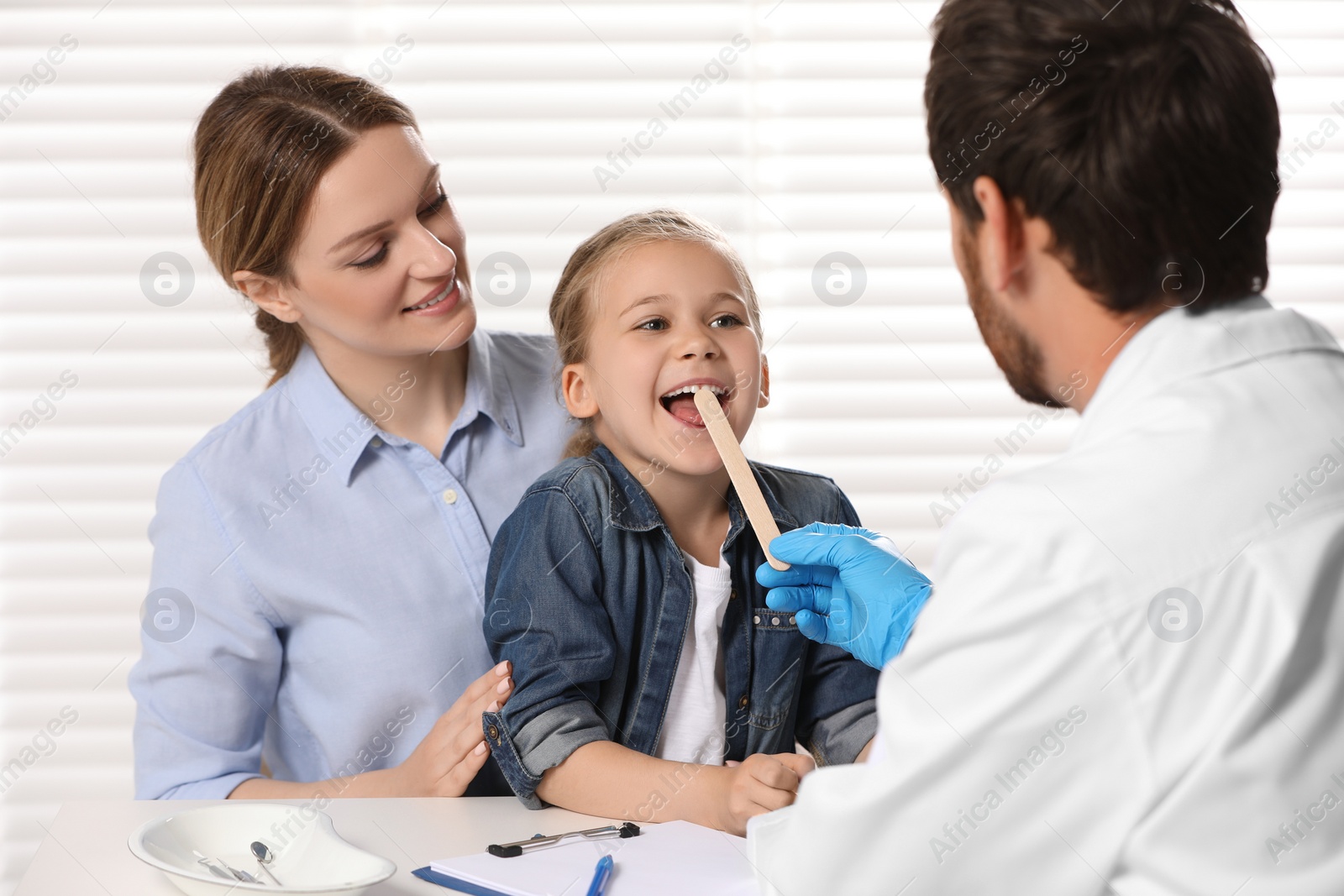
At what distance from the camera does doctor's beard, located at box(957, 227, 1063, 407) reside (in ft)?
3.01

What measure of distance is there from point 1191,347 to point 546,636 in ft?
2.49

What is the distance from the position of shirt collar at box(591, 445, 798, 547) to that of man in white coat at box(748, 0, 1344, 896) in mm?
575

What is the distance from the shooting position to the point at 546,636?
4.26 feet

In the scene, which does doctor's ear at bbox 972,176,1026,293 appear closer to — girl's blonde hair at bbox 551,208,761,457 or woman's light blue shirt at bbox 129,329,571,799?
girl's blonde hair at bbox 551,208,761,457

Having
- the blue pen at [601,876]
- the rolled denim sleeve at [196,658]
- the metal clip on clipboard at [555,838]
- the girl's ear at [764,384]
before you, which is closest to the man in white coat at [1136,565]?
the blue pen at [601,876]

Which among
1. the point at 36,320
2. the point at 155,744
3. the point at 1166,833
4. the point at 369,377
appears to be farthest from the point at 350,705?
the point at 36,320

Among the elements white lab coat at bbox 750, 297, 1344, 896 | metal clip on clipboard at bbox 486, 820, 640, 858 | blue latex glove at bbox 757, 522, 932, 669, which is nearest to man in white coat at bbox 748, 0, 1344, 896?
white lab coat at bbox 750, 297, 1344, 896

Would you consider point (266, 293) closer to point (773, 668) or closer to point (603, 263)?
point (603, 263)

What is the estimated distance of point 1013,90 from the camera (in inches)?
33.3

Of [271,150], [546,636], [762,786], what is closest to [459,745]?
[546,636]

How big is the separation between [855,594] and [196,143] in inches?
41.1

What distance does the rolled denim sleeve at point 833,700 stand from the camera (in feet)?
4.70

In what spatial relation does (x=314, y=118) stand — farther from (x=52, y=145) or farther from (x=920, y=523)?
(x=920, y=523)

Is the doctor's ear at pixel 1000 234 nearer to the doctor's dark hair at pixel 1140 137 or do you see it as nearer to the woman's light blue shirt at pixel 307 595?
the doctor's dark hair at pixel 1140 137
